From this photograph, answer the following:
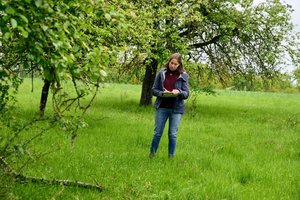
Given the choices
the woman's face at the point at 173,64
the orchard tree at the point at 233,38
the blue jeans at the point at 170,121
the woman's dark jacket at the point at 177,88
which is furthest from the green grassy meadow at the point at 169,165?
the orchard tree at the point at 233,38

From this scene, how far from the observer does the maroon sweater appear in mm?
9047

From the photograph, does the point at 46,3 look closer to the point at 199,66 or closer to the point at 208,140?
the point at 208,140

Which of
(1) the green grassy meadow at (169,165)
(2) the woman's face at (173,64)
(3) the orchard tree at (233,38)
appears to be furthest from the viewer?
(3) the orchard tree at (233,38)

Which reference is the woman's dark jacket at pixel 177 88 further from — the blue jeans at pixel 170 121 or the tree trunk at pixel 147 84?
the tree trunk at pixel 147 84

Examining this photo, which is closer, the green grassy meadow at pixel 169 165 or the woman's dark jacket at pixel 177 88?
the green grassy meadow at pixel 169 165

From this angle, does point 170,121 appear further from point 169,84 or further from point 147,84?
point 147,84

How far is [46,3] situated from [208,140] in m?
9.23

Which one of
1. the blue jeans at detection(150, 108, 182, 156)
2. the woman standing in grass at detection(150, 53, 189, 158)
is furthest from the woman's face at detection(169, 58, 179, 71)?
the blue jeans at detection(150, 108, 182, 156)

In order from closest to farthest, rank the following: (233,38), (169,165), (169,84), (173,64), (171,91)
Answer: (169,165), (173,64), (171,91), (169,84), (233,38)

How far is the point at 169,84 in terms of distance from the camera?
9109 mm

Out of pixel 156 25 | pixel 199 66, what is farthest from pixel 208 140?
pixel 199 66

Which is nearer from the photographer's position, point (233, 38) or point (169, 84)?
point (169, 84)

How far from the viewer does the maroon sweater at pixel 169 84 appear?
9.05m

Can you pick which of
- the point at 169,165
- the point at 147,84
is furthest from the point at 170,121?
the point at 147,84
